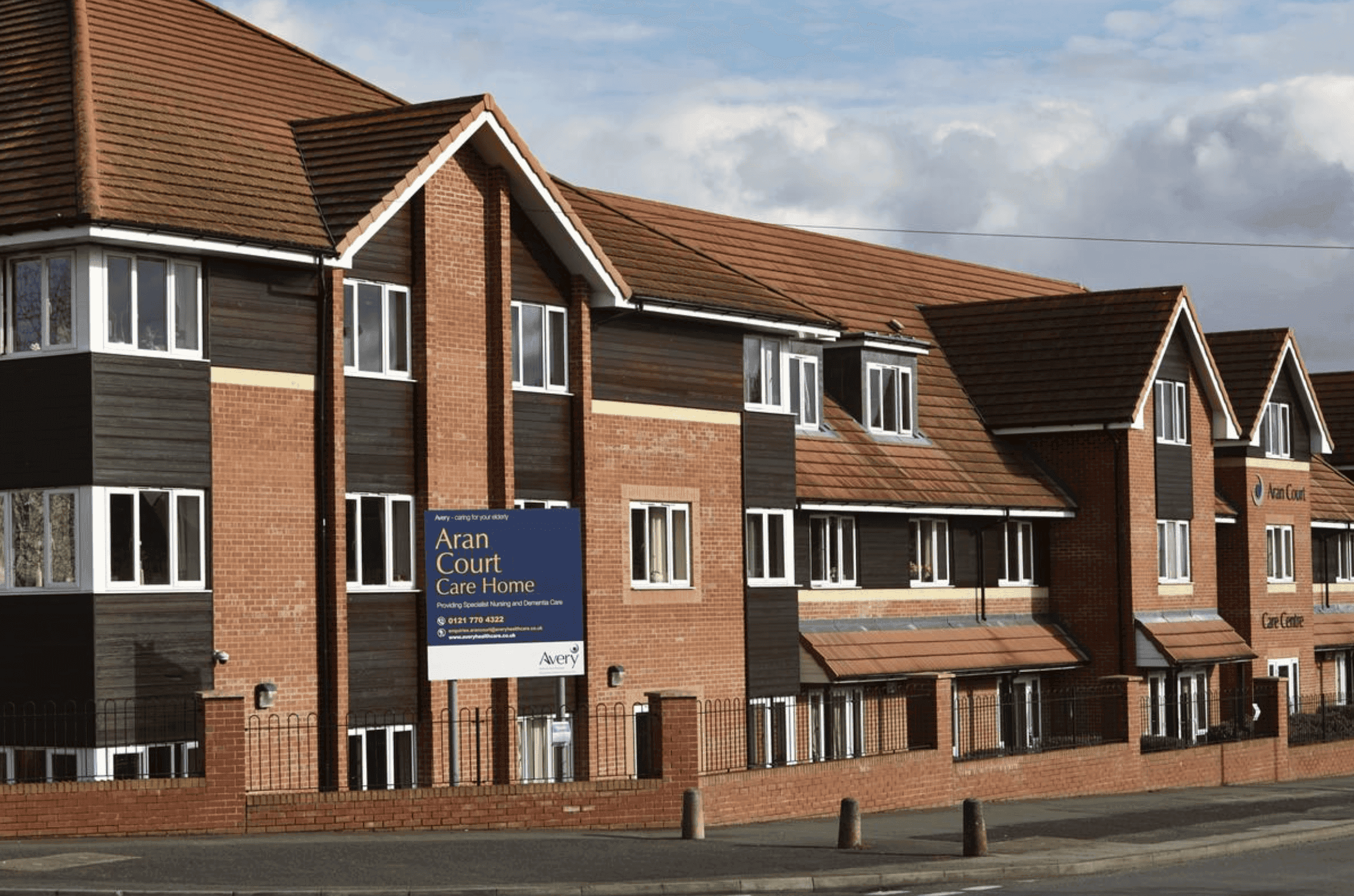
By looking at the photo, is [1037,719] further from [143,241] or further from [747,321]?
[143,241]

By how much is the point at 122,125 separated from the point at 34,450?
430cm

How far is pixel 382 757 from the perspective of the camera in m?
27.3

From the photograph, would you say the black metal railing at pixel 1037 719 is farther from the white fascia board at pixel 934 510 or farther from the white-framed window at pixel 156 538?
the white-framed window at pixel 156 538

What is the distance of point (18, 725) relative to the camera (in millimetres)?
24703

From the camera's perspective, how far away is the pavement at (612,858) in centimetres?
1928

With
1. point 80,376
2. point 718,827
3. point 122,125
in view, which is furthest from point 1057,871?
point 122,125

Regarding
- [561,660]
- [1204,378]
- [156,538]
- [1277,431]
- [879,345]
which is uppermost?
[879,345]

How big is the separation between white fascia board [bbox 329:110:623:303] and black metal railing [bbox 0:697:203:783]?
6094 millimetres

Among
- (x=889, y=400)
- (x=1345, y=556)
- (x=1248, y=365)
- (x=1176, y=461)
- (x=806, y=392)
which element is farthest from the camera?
(x=1345, y=556)

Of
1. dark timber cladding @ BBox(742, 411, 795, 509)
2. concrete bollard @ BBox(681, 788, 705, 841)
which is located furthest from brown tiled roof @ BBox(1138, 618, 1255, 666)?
concrete bollard @ BBox(681, 788, 705, 841)

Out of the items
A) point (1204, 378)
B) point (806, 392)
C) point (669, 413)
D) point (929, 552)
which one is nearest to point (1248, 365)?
point (1204, 378)

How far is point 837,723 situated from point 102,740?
1575 centimetres

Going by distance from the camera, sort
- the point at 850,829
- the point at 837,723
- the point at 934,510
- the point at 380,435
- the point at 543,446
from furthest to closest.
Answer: the point at 934,510, the point at 837,723, the point at 543,446, the point at 380,435, the point at 850,829

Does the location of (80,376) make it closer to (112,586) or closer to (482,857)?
(112,586)
